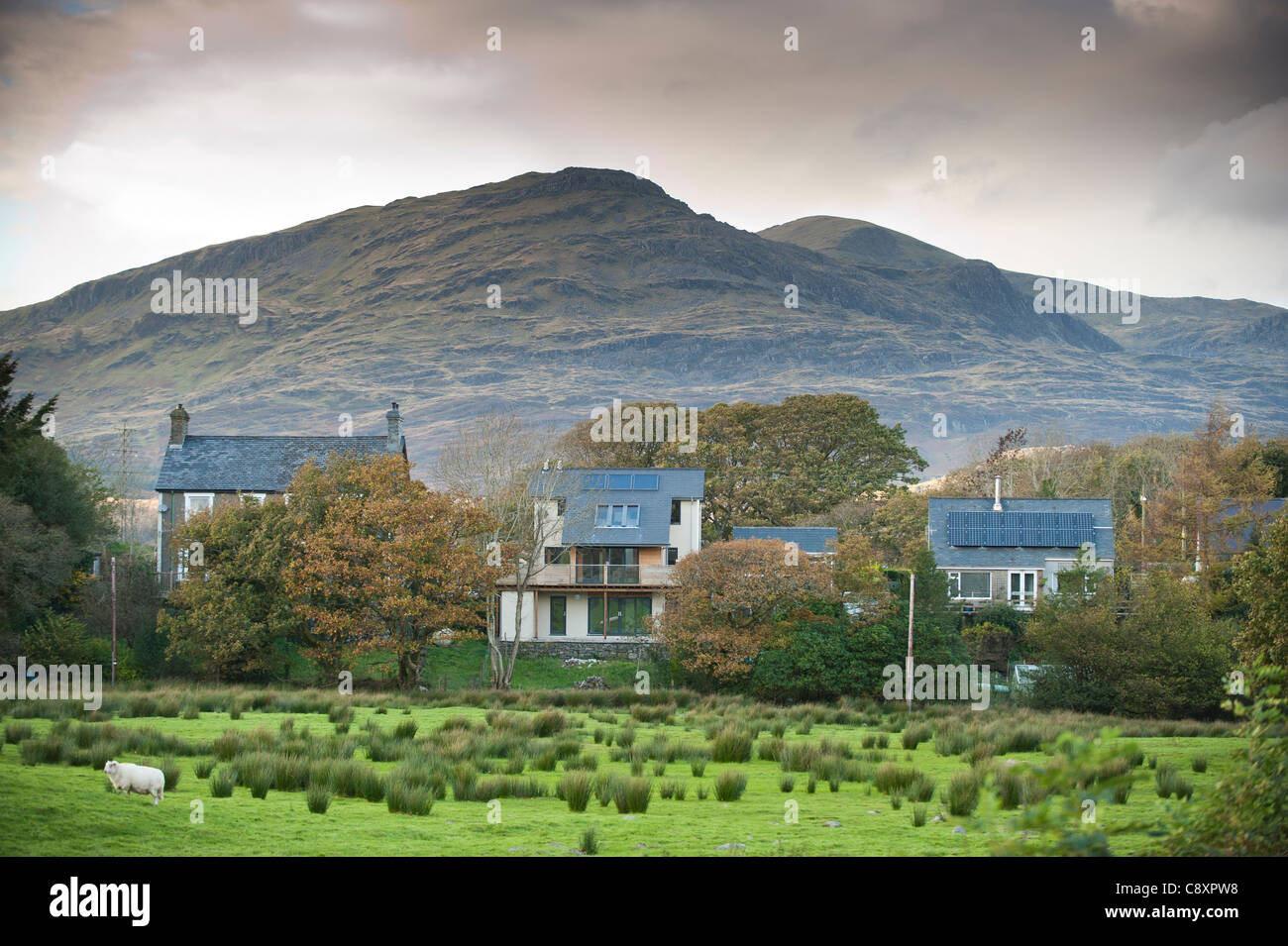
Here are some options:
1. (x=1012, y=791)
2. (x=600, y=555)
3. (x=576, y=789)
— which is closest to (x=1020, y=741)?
(x=1012, y=791)

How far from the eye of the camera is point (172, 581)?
171 ft

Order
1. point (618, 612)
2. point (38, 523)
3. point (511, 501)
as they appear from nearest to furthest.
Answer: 1. point (38, 523)
2. point (511, 501)
3. point (618, 612)

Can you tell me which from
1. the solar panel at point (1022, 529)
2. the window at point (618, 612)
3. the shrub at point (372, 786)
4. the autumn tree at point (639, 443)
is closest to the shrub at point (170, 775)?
the shrub at point (372, 786)

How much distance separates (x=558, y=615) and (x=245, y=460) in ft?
59.3

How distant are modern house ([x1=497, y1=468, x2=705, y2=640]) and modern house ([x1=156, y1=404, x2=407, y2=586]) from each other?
8.44 meters

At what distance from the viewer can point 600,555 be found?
53.9m

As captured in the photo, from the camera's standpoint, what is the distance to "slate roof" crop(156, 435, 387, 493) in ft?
182

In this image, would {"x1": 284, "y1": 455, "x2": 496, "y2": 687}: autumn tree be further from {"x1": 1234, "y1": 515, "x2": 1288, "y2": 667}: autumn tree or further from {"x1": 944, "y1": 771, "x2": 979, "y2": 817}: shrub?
{"x1": 944, "y1": 771, "x2": 979, "y2": 817}: shrub

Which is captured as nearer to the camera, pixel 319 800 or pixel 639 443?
pixel 319 800

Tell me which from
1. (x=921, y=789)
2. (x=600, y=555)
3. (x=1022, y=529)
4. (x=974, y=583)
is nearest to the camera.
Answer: (x=921, y=789)

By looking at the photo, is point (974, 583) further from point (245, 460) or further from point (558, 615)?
point (245, 460)

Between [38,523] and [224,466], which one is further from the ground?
[224,466]

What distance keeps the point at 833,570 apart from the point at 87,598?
97.9ft
